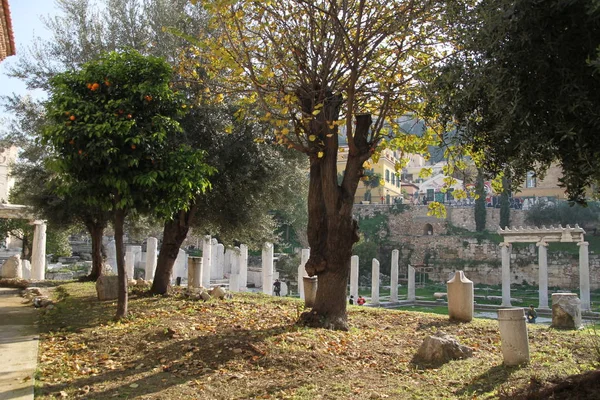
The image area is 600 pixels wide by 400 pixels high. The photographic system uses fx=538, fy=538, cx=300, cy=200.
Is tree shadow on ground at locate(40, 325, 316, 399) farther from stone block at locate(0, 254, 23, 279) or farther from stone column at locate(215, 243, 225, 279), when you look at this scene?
stone column at locate(215, 243, 225, 279)

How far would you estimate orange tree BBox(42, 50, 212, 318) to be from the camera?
9.45 meters

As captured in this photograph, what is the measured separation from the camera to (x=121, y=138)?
9.66 meters

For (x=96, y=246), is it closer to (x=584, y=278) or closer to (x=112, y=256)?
(x=112, y=256)

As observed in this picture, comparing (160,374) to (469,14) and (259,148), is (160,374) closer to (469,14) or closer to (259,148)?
(469,14)

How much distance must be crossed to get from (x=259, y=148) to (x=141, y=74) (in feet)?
14.3

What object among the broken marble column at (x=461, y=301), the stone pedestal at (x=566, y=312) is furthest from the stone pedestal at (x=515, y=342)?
the stone pedestal at (x=566, y=312)

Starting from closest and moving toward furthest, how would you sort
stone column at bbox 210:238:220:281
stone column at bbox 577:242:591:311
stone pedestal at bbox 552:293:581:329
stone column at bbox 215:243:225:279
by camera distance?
stone pedestal at bbox 552:293:581:329, stone column at bbox 577:242:591:311, stone column at bbox 210:238:220:281, stone column at bbox 215:243:225:279

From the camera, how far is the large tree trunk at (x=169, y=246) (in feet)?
47.1

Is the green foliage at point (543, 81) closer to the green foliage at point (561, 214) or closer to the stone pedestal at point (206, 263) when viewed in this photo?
the stone pedestal at point (206, 263)

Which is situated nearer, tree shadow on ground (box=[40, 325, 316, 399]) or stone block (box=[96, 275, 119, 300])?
tree shadow on ground (box=[40, 325, 316, 399])

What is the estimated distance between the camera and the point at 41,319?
11.3 metres

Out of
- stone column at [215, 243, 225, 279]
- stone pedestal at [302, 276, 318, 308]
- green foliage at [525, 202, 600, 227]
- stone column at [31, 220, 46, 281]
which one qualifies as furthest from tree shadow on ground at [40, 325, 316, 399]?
green foliage at [525, 202, 600, 227]

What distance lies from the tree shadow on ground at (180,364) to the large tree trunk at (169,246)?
6.14m

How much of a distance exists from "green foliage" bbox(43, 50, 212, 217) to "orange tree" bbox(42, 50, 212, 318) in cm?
2
